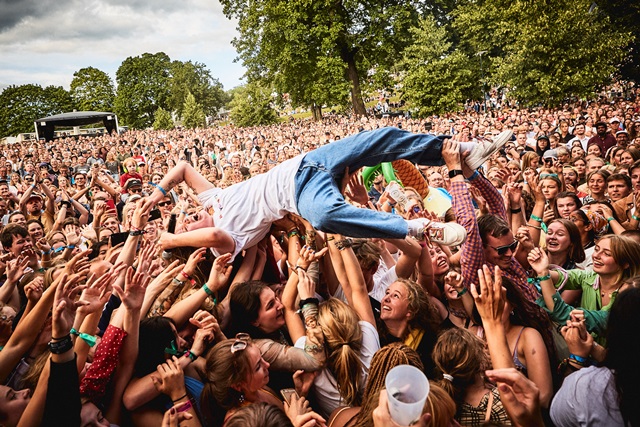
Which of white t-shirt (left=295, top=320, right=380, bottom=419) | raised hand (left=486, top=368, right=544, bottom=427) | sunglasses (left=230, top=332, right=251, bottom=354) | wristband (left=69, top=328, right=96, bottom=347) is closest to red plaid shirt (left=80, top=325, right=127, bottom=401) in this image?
wristband (left=69, top=328, right=96, bottom=347)

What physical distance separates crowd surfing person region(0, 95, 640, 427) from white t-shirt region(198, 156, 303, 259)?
0.01 meters

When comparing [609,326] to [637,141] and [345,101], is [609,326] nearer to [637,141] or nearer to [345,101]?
[637,141]

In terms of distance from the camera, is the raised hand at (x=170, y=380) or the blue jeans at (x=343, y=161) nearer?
the raised hand at (x=170, y=380)

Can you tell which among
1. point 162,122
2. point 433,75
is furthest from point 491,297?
point 162,122

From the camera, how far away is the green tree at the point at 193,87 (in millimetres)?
67312

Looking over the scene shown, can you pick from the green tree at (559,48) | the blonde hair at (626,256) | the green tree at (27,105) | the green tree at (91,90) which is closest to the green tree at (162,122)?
the green tree at (91,90)

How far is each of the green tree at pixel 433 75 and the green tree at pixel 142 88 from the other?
5115cm

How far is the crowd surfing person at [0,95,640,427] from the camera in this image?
74.9 inches

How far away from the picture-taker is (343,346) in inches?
92.1

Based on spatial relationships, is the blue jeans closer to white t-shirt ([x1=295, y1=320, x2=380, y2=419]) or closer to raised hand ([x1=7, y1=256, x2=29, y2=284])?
white t-shirt ([x1=295, y1=320, x2=380, y2=419])

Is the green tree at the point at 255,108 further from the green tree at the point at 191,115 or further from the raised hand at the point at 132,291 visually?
the raised hand at the point at 132,291

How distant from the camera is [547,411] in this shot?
2074 millimetres

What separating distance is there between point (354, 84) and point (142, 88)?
51439 mm

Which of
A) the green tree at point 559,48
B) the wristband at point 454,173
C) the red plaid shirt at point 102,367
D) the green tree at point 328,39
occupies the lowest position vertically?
the red plaid shirt at point 102,367
